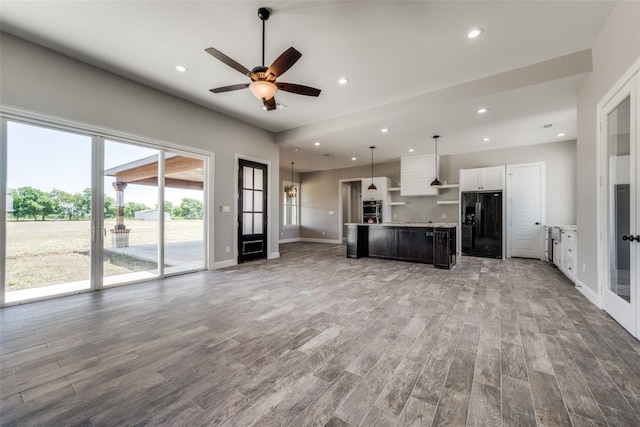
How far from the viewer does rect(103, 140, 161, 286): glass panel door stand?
12.7 ft

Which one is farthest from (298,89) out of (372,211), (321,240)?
(321,240)

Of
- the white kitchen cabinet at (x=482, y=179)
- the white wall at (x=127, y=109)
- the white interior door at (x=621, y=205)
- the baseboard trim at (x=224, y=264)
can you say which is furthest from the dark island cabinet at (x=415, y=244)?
the baseboard trim at (x=224, y=264)

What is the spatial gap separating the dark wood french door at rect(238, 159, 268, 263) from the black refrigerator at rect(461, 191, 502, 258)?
5.30 meters

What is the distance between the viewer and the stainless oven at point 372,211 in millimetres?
8484

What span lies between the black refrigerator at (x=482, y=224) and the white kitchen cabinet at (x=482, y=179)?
0.25 meters

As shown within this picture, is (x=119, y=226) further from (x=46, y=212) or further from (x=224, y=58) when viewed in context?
(x=224, y=58)

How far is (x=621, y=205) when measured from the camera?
2627 mm

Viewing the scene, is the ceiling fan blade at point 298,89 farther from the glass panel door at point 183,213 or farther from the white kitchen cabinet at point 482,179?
the white kitchen cabinet at point 482,179

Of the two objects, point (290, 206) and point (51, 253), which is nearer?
point (51, 253)

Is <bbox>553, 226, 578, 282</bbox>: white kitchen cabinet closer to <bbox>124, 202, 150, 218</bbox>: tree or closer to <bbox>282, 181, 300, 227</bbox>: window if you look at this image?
<bbox>124, 202, 150, 218</bbox>: tree

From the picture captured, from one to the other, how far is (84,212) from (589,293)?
6.93m

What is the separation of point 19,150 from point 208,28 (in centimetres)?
280

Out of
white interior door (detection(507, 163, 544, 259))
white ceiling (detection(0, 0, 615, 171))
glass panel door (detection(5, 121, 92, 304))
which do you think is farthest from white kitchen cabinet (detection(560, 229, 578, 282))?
glass panel door (detection(5, 121, 92, 304))

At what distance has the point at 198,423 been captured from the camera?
1339mm
